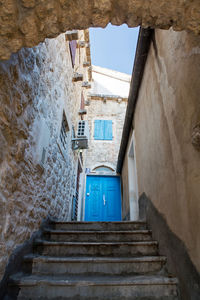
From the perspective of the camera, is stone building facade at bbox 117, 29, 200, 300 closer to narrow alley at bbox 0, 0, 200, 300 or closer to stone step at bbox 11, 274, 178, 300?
narrow alley at bbox 0, 0, 200, 300

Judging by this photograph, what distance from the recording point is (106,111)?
32.4 ft

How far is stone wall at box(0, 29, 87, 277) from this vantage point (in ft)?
6.06

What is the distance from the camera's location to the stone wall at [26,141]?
185 cm

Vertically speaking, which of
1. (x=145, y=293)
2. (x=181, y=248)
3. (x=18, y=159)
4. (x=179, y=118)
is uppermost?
(x=179, y=118)

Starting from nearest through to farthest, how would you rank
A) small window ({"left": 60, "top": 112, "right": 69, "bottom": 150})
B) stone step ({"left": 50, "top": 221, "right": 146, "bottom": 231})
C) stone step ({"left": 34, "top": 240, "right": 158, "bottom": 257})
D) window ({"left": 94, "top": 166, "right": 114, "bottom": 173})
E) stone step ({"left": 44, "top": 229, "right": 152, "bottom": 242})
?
stone step ({"left": 34, "top": 240, "right": 158, "bottom": 257}) < stone step ({"left": 44, "top": 229, "right": 152, "bottom": 242}) < stone step ({"left": 50, "top": 221, "right": 146, "bottom": 231}) < small window ({"left": 60, "top": 112, "right": 69, "bottom": 150}) < window ({"left": 94, "top": 166, "right": 114, "bottom": 173})

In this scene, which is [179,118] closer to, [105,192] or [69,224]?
[69,224]

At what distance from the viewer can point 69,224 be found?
3312 millimetres

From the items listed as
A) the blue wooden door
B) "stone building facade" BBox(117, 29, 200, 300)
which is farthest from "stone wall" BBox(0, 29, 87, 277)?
the blue wooden door

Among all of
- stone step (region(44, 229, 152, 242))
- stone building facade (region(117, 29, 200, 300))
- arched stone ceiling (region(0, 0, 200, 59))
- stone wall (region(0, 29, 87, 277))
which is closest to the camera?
arched stone ceiling (region(0, 0, 200, 59))

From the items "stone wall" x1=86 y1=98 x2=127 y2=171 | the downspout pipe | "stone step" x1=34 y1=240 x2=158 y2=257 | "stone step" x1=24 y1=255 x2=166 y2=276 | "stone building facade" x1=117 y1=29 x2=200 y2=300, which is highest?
"stone wall" x1=86 y1=98 x2=127 y2=171

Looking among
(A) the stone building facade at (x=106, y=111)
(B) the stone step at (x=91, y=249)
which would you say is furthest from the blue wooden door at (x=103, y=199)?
(B) the stone step at (x=91, y=249)

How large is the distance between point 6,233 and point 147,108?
2837 millimetres

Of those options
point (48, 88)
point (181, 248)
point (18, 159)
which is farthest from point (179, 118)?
point (48, 88)

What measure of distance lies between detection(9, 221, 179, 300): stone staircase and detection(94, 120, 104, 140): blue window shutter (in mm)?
6410
